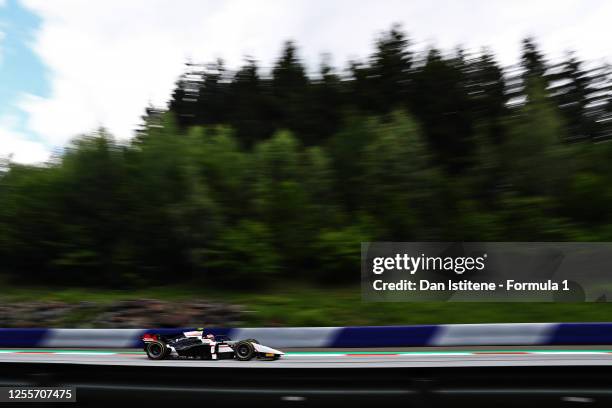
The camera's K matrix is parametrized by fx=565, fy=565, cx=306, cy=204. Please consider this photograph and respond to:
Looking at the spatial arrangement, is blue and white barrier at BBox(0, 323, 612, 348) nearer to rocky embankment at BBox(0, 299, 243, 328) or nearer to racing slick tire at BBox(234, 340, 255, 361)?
racing slick tire at BBox(234, 340, 255, 361)

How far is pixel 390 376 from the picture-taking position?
5.44m

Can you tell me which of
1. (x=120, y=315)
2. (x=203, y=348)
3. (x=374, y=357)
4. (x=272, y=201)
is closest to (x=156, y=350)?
(x=203, y=348)

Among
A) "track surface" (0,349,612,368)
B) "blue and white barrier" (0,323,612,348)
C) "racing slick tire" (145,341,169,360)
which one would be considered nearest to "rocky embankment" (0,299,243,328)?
"blue and white barrier" (0,323,612,348)

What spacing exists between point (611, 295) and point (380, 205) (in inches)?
420

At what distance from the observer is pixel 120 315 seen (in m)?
15.0

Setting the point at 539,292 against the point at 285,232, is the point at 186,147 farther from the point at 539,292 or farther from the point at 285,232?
the point at 539,292

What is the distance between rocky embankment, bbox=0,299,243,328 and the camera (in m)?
14.5

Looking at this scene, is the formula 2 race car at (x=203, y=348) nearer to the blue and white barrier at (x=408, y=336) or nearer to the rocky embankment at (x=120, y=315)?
the blue and white barrier at (x=408, y=336)

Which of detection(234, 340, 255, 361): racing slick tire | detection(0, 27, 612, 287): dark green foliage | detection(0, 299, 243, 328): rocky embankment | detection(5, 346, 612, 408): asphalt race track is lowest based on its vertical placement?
detection(0, 299, 243, 328): rocky embankment

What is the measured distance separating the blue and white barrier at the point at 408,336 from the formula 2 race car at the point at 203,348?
1.66 metres

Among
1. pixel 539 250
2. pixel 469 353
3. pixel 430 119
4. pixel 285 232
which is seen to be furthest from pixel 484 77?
pixel 469 353

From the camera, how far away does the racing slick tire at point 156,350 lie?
6.27m

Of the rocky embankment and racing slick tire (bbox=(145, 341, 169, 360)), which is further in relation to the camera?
the rocky embankment

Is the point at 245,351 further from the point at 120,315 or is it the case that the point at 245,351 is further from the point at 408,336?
the point at 120,315
